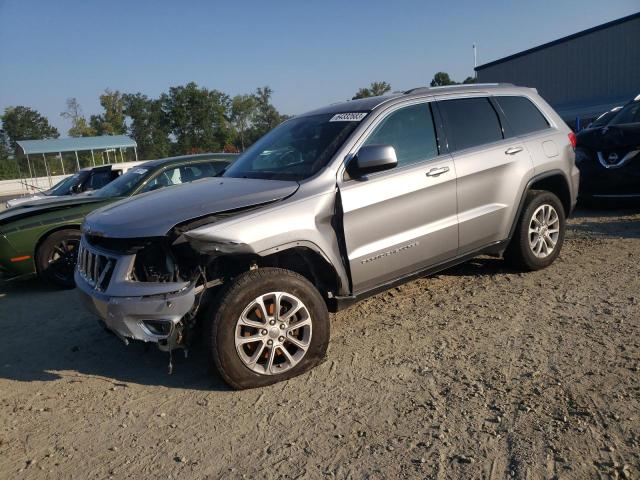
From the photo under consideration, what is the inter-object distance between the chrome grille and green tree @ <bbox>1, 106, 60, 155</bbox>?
72.9 metres

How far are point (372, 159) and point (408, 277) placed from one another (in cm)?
109

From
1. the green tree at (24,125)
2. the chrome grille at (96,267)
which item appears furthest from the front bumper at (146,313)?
the green tree at (24,125)

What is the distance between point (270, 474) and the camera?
250 centimetres

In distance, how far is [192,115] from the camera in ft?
193

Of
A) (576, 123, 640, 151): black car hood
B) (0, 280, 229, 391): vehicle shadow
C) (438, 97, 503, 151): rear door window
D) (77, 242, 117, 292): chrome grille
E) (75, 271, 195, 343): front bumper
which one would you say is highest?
(438, 97, 503, 151): rear door window

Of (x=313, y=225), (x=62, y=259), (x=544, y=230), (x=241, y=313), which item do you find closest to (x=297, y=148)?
(x=313, y=225)

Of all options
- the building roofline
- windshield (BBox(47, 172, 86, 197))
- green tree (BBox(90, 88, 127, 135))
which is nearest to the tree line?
green tree (BBox(90, 88, 127, 135))

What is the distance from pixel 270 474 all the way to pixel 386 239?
1972 millimetres

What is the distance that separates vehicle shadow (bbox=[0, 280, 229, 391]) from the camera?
368cm

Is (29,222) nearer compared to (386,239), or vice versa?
(386,239)

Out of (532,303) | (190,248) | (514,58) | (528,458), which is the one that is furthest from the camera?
(514,58)

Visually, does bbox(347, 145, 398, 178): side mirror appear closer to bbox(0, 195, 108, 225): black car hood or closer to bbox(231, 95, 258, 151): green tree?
bbox(0, 195, 108, 225): black car hood

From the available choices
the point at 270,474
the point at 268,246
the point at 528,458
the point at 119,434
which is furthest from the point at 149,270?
the point at 528,458

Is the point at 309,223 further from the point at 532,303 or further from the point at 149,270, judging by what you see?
the point at 532,303
